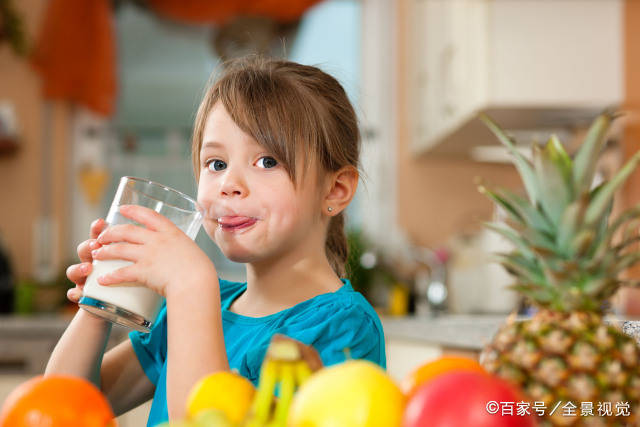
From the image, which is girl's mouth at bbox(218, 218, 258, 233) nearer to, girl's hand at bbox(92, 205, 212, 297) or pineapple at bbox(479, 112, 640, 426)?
girl's hand at bbox(92, 205, 212, 297)

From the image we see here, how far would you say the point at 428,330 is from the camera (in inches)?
89.7

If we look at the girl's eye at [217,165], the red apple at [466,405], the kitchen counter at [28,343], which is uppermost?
the girl's eye at [217,165]

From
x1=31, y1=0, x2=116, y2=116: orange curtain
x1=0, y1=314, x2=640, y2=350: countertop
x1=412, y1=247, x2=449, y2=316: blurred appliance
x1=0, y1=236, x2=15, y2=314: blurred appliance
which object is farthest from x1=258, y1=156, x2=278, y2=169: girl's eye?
x1=31, y1=0, x2=116, y2=116: orange curtain

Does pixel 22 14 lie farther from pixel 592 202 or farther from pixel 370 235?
pixel 592 202

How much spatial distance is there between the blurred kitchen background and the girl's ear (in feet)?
6.17

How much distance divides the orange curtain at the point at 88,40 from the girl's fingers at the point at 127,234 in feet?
10.2

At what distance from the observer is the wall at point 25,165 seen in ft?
12.0

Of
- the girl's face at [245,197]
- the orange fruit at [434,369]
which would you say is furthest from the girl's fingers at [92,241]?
the orange fruit at [434,369]

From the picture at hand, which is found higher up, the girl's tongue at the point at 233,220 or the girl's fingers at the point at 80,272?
the girl's tongue at the point at 233,220

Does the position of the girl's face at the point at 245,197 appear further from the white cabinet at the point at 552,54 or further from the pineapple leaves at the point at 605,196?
the white cabinet at the point at 552,54

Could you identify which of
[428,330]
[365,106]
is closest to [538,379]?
[428,330]

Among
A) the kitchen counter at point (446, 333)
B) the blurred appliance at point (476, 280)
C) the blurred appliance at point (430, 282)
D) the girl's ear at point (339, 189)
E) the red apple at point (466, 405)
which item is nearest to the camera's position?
the red apple at point (466, 405)

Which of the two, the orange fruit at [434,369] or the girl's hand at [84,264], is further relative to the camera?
the girl's hand at [84,264]

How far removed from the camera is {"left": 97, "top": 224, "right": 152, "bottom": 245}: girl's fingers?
2.34 feet
